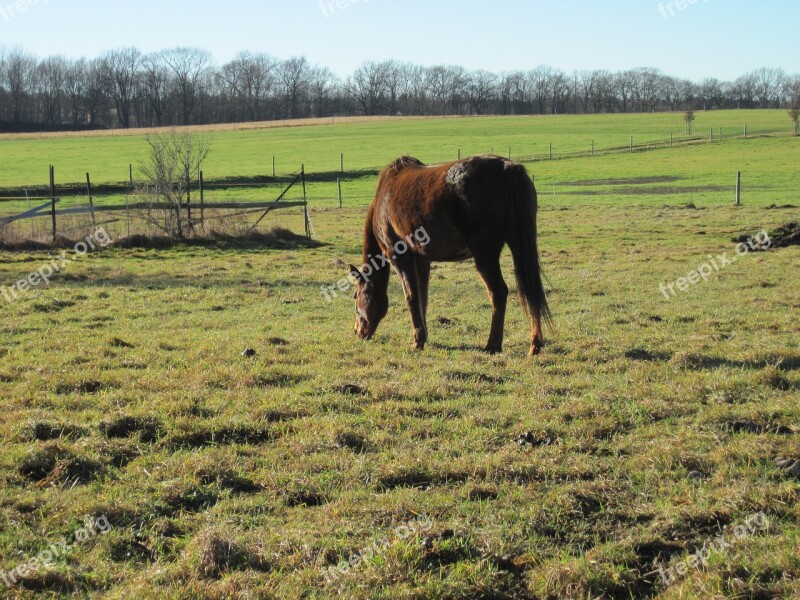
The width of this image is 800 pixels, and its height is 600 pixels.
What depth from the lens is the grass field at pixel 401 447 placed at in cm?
392

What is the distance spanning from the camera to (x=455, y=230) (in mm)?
9227

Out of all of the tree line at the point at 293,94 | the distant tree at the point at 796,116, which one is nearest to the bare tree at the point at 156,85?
the tree line at the point at 293,94

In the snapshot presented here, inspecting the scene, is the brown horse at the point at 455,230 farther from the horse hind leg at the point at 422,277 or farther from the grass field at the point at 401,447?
the grass field at the point at 401,447

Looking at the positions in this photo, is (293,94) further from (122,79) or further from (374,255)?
(374,255)

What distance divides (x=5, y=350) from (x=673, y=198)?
33.1 m

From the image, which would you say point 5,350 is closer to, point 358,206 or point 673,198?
point 358,206

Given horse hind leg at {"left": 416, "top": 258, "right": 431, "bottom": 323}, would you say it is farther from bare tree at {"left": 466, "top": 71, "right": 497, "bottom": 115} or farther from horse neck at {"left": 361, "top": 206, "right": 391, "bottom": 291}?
bare tree at {"left": 466, "top": 71, "right": 497, "bottom": 115}

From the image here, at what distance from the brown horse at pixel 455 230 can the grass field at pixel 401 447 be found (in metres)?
0.57

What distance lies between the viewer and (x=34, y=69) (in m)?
113

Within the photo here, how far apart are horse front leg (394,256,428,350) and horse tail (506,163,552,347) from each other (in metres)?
1.53

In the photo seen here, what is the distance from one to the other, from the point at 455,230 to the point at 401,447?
4.06 metres

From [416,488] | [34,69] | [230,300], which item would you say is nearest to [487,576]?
[416,488]

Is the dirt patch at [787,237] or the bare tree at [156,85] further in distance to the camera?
the bare tree at [156,85]

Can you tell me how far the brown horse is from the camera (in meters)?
8.74
